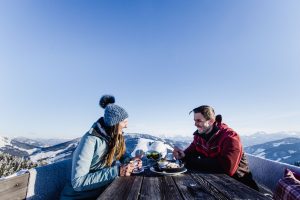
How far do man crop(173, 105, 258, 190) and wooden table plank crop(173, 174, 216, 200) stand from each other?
0.91m

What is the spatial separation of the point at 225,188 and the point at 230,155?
1523mm

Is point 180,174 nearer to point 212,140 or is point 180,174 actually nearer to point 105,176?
point 105,176

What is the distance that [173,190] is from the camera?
9.22ft

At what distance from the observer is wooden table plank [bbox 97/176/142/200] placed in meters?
2.50

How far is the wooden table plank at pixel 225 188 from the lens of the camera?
2.55m

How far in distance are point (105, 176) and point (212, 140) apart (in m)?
2.57

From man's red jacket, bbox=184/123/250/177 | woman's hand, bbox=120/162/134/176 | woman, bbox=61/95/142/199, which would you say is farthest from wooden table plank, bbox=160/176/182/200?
man's red jacket, bbox=184/123/250/177

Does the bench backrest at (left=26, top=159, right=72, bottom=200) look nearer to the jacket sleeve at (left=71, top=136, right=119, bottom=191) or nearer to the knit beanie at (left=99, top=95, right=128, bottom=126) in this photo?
the jacket sleeve at (left=71, top=136, right=119, bottom=191)

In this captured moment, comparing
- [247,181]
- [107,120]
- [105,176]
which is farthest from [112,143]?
[247,181]

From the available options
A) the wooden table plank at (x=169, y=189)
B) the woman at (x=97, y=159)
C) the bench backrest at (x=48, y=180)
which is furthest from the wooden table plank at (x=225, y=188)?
the bench backrest at (x=48, y=180)

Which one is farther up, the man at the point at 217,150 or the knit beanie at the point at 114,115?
the knit beanie at the point at 114,115

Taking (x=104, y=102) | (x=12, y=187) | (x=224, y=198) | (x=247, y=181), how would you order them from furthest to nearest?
(x=104, y=102), (x=247, y=181), (x=12, y=187), (x=224, y=198)

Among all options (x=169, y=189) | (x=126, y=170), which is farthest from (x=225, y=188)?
(x=126, y=170)

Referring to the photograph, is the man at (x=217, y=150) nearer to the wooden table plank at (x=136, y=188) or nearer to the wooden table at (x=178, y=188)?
the wooden table at (x=178, y=188)
